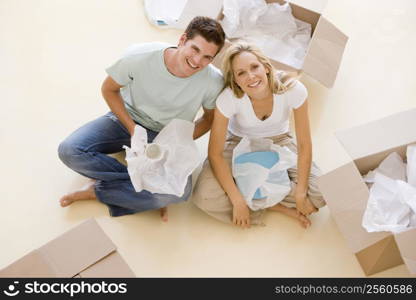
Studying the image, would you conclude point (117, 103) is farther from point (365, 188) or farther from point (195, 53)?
point (365, 188)

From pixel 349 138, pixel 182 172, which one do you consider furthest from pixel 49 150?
pixel 349 138

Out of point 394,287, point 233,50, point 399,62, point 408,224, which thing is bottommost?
point 394,287

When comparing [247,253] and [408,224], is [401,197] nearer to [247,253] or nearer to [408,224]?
[408,224]

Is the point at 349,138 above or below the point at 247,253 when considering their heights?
Result: above

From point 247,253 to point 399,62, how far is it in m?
1.17

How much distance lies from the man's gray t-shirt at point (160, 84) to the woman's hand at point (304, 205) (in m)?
0.43

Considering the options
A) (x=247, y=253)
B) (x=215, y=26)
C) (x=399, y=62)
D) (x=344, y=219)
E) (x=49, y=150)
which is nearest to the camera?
(x=215, y=26)

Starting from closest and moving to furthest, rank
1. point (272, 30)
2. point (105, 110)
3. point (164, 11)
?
point (105, 110)
point (272, 30)
point (164, 11)

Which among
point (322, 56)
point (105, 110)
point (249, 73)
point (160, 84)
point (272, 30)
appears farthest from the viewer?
point (272, 30)

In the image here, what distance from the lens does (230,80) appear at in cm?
151

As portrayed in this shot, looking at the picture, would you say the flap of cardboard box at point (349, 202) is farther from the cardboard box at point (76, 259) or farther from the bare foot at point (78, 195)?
the bare foot at point (78, 195)

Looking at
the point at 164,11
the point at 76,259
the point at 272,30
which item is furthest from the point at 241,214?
the point at 164,11

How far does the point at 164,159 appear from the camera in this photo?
1.58 m

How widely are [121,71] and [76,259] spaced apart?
600 millimetres
